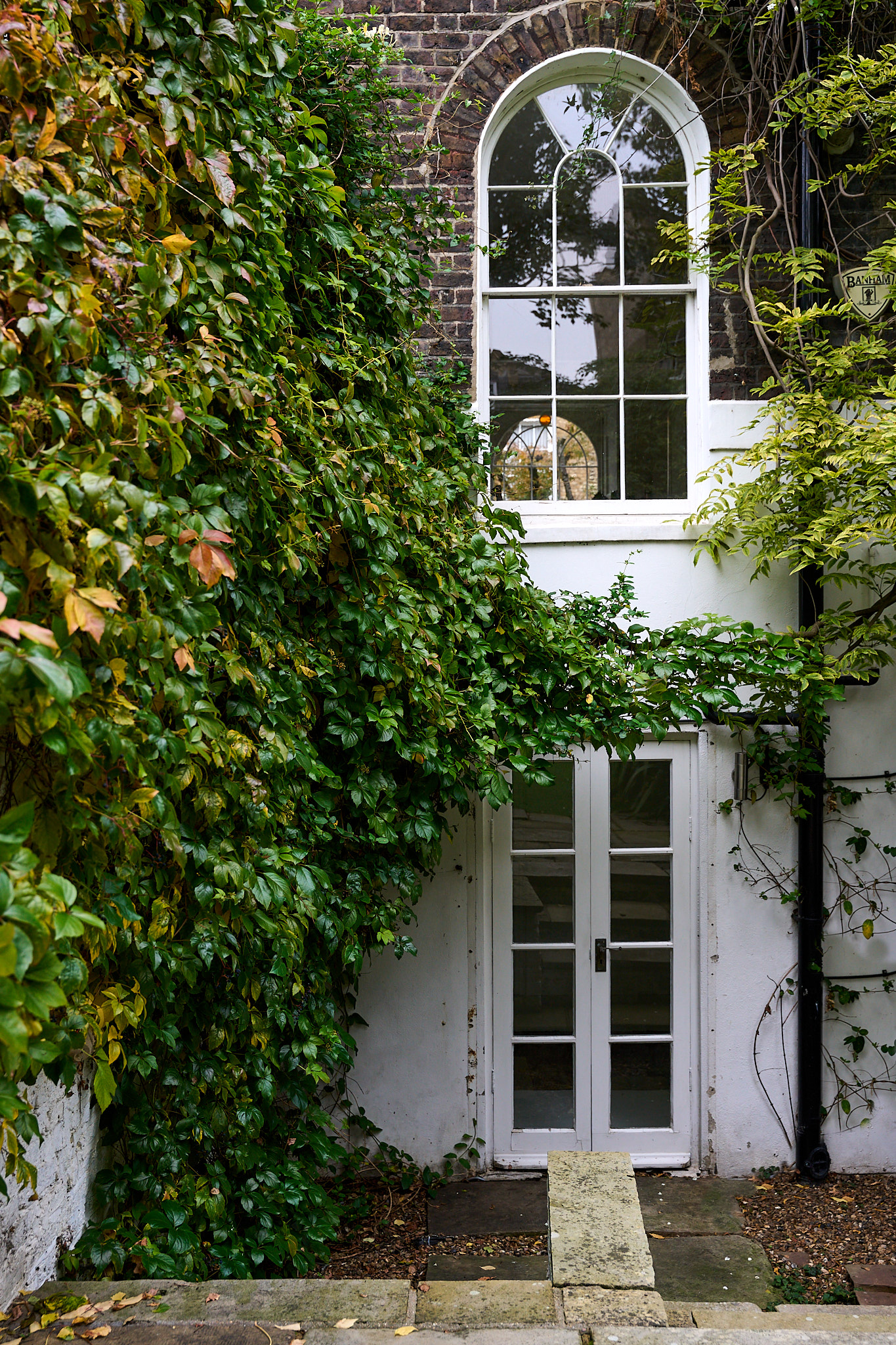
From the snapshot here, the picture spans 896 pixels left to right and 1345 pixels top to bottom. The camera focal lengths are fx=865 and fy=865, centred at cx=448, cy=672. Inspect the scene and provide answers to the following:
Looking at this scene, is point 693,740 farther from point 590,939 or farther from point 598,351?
point 598,351

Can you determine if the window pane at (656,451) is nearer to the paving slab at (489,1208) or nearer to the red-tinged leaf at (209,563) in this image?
the red-tinged leaf at (209,563)

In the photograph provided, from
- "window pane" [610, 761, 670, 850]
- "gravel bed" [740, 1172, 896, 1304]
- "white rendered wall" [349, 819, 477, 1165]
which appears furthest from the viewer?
"window pane" [610, 761, 670, 850]

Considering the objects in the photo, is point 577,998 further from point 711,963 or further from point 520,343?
point 520,343

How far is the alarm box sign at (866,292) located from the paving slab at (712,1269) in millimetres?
4136

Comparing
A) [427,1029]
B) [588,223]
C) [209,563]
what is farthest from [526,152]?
[427,1029]

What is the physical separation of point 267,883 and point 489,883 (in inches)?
82.7

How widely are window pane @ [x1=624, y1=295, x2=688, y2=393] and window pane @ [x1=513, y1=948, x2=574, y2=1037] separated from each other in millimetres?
2909

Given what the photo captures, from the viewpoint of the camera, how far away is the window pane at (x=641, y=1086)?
168 inches

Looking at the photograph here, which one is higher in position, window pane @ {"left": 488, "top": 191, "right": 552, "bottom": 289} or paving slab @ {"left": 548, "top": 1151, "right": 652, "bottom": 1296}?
window pane @ {"left": 488, "top": 191, "right": 552, "bottom": 289}

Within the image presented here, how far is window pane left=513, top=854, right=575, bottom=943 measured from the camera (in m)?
4.33

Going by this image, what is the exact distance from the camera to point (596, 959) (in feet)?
14.1

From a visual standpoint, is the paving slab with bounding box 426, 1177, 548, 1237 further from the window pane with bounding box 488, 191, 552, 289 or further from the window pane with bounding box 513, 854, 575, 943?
the window pane with bounding box 488, 191, 552, 289

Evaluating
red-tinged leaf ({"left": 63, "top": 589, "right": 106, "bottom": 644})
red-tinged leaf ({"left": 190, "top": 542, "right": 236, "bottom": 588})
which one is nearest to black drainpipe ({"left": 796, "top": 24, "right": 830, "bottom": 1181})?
red-tinged leaf ({"left": 190, "top": 542, "right": 236, "bottom": 588})

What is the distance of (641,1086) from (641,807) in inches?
53.8
